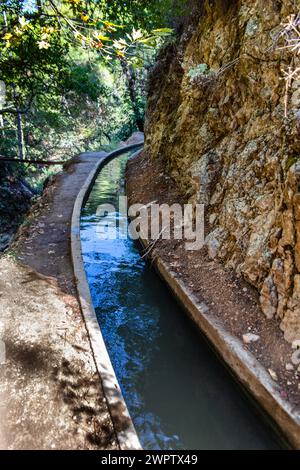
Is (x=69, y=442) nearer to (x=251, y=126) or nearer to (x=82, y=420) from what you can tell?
(x=82, y=420)

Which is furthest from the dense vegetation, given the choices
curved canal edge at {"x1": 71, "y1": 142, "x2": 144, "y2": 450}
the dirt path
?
the dirt path

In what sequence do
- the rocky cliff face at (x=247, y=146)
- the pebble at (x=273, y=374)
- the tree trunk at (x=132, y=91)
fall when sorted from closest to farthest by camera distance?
1. the pebble at (x=273, y=374)
2. the rocky cliff face at (x=247, y=146)
3. the tree trunk at (x=132, y=91)

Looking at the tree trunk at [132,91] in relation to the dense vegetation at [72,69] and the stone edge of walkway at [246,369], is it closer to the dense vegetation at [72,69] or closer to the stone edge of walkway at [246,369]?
the dense vegetation at [72,69]

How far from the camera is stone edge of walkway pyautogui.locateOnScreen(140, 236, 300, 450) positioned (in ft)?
10.3

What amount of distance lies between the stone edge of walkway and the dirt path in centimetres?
163

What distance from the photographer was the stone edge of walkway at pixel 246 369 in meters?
3.15

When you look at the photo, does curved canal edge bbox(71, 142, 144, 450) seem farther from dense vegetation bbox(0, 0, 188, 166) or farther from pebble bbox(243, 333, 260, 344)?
dense vegetation bbox(0, 0, 188, 166)

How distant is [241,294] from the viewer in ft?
15.5

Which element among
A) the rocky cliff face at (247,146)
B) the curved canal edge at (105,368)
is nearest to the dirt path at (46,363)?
the curved canal edge at (105,368)

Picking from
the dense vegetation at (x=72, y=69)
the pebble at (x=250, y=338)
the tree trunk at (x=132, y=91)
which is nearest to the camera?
the dense vegetation at (x=72, y=69)

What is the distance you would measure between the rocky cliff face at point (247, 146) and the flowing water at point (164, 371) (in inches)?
43.2

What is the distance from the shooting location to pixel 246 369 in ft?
12.1

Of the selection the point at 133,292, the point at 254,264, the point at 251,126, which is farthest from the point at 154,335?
the point at 251,126

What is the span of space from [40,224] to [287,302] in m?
5.96
